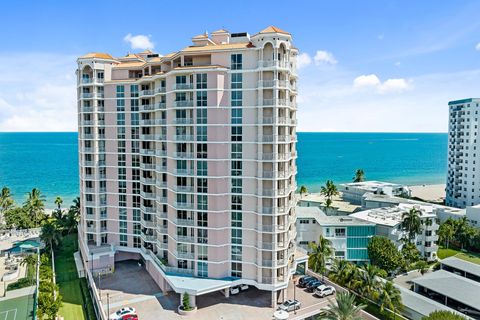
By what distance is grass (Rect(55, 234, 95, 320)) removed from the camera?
41.9 meters

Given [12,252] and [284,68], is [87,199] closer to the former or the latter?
[12,252]

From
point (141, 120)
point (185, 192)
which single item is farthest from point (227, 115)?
point (141, 120)

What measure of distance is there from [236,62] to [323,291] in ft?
97.3

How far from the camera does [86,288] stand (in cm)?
4756

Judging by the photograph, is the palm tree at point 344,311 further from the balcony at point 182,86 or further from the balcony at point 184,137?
the balcony at point 182,86

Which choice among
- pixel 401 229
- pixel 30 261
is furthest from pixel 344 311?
pixel 30 261

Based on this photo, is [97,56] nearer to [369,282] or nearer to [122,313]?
[122,313]

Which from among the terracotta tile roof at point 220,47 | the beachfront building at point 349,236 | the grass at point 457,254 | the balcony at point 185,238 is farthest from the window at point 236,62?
the grass at point 457,254

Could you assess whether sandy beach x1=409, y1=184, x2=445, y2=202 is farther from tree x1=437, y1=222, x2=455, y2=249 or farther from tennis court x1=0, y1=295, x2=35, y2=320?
tennis court x1=0, y1=295, x2=35, y2=320

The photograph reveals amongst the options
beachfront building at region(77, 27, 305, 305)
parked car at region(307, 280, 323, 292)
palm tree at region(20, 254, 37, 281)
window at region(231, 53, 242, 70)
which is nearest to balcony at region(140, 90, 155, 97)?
beachfront building at region(77, 27, 305, 305)

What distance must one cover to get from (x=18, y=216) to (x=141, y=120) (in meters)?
42.5

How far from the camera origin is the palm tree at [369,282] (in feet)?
133

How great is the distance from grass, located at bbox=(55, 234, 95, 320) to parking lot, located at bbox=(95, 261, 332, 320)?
2314mm

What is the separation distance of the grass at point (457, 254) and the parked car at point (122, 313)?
53837mm
